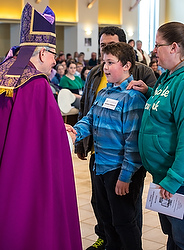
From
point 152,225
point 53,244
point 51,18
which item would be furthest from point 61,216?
point 152,225

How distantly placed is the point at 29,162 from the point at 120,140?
2.13ft

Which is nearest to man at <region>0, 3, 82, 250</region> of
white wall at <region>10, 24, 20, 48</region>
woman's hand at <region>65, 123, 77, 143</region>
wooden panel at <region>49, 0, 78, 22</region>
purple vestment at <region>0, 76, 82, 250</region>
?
purple vestment at <region>0, 76, 82, 250</region>

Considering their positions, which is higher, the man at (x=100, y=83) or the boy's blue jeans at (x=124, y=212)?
the man at (x=100, y=83)

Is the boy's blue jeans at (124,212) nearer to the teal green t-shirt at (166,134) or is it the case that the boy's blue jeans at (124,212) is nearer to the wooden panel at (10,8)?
the teal green t-shirt at (166,134)

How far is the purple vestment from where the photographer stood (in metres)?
2.00

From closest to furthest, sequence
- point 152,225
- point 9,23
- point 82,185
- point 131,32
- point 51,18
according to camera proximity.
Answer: point 51,18
point 152,225
point 82,185
point 9,23
point 131,32

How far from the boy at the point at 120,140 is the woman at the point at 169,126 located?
258 millimetres

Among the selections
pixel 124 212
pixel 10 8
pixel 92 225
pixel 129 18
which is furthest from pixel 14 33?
pixel 124 212

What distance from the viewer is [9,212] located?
2.00 metres

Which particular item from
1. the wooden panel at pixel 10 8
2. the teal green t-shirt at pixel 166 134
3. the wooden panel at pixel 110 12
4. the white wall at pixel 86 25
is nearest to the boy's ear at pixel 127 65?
the teal green t-shirt at pixel 166 134

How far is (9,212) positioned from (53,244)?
0.86 ft

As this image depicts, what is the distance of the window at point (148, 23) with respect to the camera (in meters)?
20.8

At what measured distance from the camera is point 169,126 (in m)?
2.04

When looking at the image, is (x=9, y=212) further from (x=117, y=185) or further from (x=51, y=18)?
(x=51, y=18)
